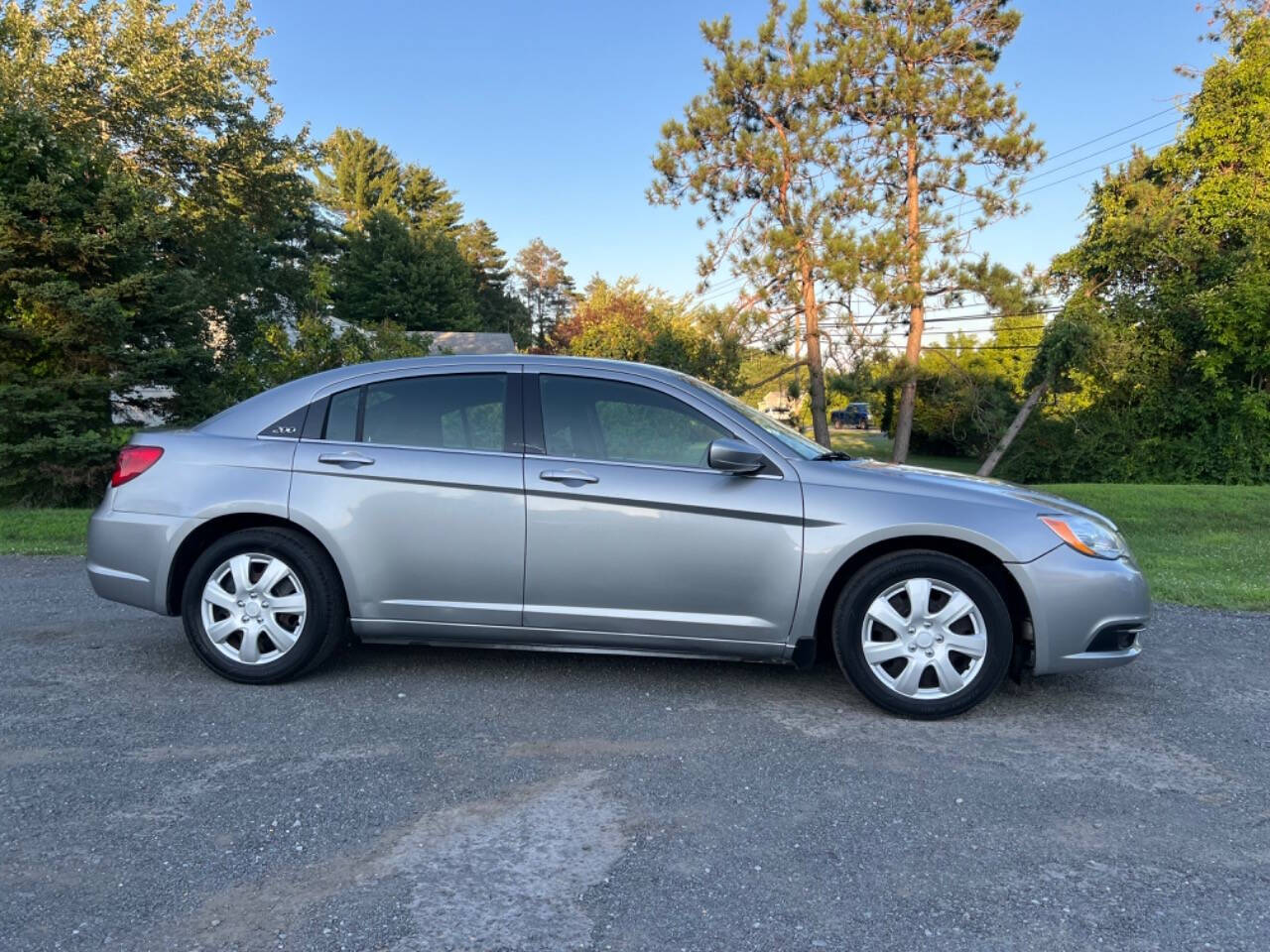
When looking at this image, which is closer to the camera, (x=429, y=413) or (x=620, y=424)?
(x=620, y=424)

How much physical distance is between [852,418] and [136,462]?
3194 inches

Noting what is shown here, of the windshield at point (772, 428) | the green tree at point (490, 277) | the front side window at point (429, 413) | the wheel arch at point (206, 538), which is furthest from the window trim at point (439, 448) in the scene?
the green tree at point (490, 277)

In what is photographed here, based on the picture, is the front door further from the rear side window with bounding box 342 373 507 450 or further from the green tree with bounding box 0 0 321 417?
the green tree with bounding box 0 0 321 417

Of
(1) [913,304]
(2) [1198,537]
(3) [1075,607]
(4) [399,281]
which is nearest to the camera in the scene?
(3) [1075,607]

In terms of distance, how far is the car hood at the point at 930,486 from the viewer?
3951mm

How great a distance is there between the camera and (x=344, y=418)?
14.5 feet

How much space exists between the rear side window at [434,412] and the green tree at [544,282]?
8638 cm

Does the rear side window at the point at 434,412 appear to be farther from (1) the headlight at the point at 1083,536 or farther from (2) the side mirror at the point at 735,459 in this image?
(1) the headlight at the point at 1083,536

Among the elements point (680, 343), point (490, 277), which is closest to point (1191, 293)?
point (680, 343)

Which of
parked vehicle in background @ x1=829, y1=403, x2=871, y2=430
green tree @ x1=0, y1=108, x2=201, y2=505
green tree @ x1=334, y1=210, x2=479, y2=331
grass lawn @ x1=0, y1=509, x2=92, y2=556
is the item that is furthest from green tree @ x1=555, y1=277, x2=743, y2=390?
parked vehicle in background @ x1=829, y1=403, x2=871, y2=430

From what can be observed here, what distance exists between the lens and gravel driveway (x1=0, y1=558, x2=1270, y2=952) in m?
2.36

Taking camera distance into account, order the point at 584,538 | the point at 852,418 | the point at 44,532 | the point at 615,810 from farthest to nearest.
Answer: the point at 852,418 → the point at 44,532 → the point at 584,538 → the point at 615,810

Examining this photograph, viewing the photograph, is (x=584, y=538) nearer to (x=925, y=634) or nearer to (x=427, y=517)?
(x=427, y=517)

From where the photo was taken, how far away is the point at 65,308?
12.0 metres
